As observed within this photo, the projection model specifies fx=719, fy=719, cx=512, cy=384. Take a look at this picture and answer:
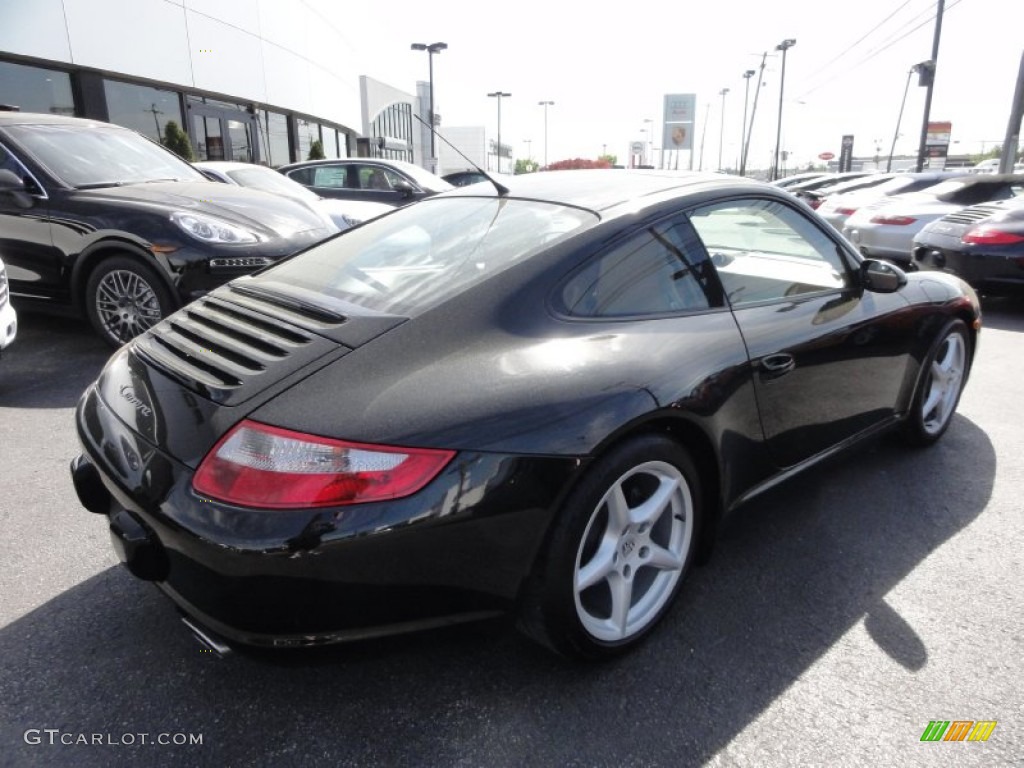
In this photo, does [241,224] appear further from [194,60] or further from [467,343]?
[194,60]

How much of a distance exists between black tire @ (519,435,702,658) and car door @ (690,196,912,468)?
1.67 ft

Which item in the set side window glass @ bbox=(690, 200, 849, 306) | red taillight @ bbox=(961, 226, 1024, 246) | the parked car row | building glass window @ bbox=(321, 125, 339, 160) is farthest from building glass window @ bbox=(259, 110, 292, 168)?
side window glass @ bbox=(690, 200, 849, 306)

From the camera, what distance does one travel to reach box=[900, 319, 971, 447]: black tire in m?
3.35

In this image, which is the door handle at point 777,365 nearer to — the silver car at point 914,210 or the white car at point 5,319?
the white car at point 5,319

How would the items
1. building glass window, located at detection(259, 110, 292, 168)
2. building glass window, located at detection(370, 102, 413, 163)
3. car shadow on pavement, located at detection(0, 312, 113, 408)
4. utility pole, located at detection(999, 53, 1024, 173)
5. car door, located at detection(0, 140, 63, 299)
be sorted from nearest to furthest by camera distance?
1. car shadow on pavement, located at detection(0, 312, 113, 408)
2. car door, located at detection(0, 140, 63, 299)
3. utility pole, located at detection(999, 53, 1024, 173)
4. building glass window, located at detection(259, 110, 292, 168)
5. building glass window, located at detection(370, 102, 413, 163)

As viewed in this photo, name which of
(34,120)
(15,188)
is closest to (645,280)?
(15,188)

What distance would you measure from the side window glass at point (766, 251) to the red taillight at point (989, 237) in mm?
5250

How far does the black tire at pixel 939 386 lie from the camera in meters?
3.35

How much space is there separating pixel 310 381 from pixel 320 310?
15.5 inches

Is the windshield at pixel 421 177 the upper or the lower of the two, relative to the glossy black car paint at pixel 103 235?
upper

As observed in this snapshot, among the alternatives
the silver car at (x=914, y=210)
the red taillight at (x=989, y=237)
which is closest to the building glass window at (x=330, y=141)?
the silver car at (x=914, y=210)

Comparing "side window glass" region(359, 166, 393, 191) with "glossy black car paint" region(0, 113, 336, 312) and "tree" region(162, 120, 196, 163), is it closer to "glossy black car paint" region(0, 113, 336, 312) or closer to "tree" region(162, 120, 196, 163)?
"glossy black car paint" region(0, 113, 336, 312)

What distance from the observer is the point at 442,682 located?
6.47ft
